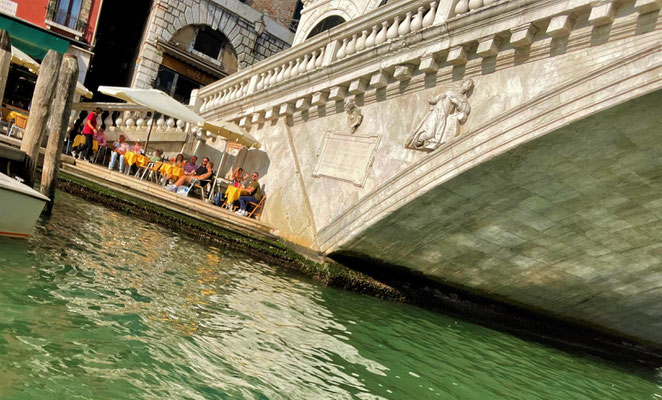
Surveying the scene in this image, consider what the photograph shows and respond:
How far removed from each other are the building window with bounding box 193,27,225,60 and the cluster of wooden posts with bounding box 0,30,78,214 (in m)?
13.8

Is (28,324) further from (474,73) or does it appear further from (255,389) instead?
(474,73)

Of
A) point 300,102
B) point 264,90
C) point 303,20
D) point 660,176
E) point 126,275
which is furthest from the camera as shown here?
point 303,20

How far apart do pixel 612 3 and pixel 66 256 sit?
5.90 m

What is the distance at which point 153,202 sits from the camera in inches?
382

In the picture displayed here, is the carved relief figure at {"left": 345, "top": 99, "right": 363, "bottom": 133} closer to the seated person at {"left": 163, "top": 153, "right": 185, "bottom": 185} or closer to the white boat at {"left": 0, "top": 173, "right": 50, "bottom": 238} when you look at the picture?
the seated person at {"left": 163, "top": 153, "right": 185, "bottom": 185}

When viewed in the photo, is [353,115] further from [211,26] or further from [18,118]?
[211,26]

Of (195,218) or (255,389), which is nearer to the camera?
(255,389)

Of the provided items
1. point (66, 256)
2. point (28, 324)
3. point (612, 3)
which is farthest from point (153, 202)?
point (612, 3)

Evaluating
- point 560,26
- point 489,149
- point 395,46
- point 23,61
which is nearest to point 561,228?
point 489,149

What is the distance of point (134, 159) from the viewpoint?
1244 centimetres

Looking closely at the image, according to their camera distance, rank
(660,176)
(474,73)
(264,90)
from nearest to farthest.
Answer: (660,176) < (474,73) < (264,90)

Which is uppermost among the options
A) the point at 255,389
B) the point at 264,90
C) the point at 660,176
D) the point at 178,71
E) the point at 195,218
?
the point at 178,71

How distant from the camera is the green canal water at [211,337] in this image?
360 centimetres

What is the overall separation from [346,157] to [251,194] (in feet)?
8.48
